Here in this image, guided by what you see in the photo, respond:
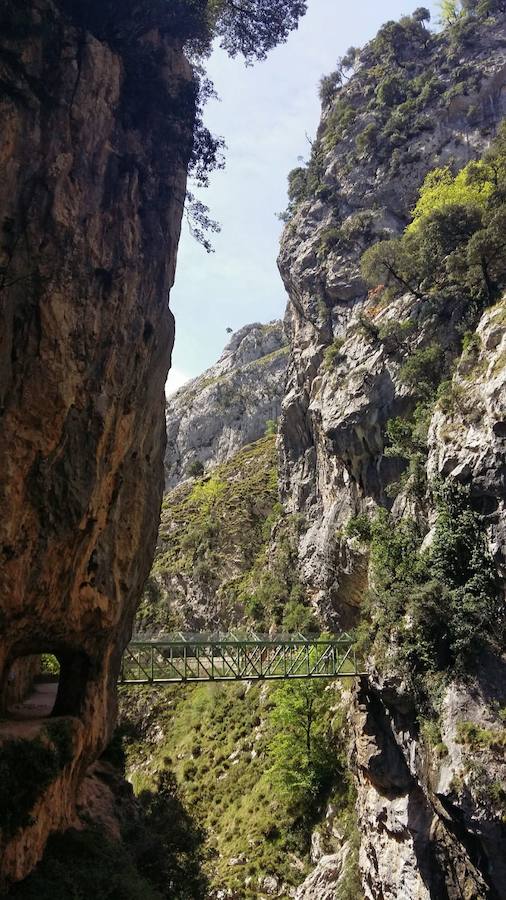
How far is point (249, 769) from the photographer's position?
3048 centimetres

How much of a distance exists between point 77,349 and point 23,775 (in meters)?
9.82

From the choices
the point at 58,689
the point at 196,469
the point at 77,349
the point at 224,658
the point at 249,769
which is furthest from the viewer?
the point at 196,469

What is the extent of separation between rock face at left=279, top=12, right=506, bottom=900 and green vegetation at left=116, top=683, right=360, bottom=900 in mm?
3351

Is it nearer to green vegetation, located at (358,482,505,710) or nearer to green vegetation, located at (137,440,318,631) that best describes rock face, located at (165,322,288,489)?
green vegetation, located at (137,440,318,631)

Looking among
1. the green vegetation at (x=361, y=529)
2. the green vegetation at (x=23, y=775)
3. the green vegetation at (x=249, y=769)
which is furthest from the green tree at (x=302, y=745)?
the green vegetation at (x=23, y=775)

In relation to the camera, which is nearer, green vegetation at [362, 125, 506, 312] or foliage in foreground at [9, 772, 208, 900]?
foliage in foreground at [9, 772, 208, 900]

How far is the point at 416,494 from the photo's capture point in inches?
984

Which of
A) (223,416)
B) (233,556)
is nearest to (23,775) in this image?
Result: (233,556)

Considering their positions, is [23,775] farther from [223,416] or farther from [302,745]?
[223,416]

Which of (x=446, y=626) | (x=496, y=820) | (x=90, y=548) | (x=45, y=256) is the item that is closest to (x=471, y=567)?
(x=446, y=626)

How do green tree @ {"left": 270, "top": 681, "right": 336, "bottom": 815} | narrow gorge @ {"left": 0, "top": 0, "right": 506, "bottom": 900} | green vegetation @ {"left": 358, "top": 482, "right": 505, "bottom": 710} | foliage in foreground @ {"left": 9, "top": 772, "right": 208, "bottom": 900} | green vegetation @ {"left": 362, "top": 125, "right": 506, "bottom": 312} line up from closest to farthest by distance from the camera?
foliage in foreground @ {"left": 9, "top": 772, "right": 208, "bottom": 900} < narrow gorge @ {"left": 0, "top": 0, "right": 506, "bottom": 900} < green vegetation @ {"left": 358, "top": 482, "right": 505, "bottom": 710} < green tree @ {"left": 270, "top": 681, "right": 336, "bottom": 815} < green vegetation @ {"left": 362, "top": 125, "right": 506, "bottom": 312}

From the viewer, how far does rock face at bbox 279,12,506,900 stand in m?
18.8

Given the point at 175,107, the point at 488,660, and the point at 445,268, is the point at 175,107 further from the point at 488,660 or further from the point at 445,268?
the point at 488,660

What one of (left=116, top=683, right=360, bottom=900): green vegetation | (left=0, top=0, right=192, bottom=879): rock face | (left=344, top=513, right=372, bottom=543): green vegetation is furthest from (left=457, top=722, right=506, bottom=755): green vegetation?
(left=0, top=0, right=192, bottom=879): rock face
